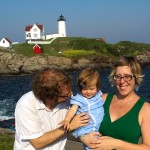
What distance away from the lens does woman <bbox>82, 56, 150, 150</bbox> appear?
3.39 m

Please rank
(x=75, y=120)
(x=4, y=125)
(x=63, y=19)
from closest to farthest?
(x=75, y=120) → (x=4, y=125) → (x=63, y=19)

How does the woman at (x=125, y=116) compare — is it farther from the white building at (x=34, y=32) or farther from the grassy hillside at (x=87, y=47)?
the white building at (x=34, y=32)

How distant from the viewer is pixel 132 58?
3.63 meters

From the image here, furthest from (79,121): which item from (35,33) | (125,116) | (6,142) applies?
(35,33)

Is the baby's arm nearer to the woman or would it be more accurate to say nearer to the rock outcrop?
the woman

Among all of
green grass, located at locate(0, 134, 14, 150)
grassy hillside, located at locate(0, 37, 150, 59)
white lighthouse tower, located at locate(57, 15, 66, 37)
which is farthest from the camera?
white lighthouse tower, located at locate(57, 15, 66, 37)

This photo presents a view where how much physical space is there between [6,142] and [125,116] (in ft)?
17.0

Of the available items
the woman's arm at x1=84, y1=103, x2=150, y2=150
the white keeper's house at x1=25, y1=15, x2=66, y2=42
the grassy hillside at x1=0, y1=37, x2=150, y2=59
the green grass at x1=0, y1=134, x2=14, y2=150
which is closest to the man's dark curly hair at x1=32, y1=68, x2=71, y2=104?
the woman's arm at x1=84, y1=103, x2=150, y2=150

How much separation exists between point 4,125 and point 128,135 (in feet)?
47.6

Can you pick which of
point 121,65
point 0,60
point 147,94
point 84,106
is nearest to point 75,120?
point 84,106

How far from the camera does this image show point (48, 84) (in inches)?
139

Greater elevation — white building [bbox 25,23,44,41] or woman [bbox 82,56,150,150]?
white building [bbox 25,23,44,41]

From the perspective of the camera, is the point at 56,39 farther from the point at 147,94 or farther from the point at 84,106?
the point at 84,106

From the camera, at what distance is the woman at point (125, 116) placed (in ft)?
11.1
